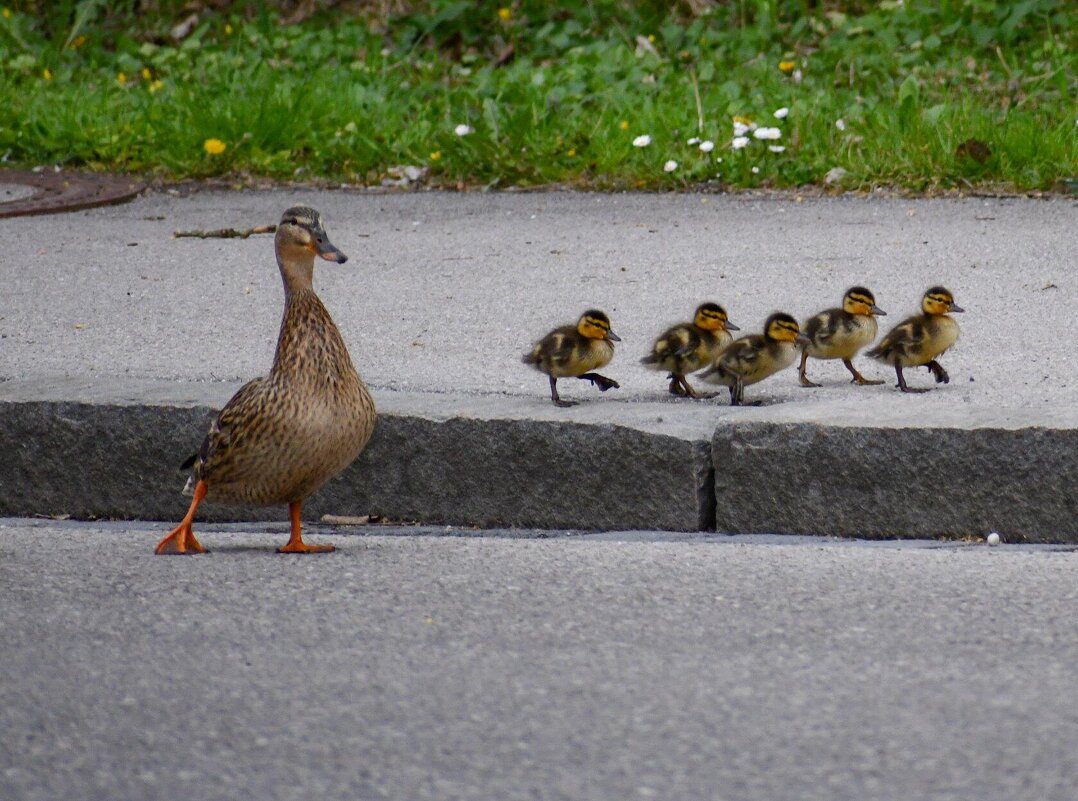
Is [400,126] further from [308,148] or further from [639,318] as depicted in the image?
[639,318]

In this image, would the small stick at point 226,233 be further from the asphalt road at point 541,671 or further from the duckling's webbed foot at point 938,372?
the asphalt road at point 541,671

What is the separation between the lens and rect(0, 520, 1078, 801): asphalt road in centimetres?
314

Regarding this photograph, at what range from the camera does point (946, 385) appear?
596 cm

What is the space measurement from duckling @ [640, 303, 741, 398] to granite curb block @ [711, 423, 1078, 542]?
3.20 ft

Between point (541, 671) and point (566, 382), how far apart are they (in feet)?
8.79

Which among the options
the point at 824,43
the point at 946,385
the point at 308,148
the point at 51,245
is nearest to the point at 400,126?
the point at 308,148

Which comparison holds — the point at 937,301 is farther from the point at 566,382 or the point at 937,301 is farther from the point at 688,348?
the point at 566,382

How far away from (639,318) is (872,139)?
337cm

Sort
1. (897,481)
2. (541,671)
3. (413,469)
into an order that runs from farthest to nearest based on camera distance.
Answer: (413,469) → (897,481) → (541,671)

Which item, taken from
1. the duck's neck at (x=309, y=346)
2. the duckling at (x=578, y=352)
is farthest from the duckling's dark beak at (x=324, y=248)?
the duckling at (x=578, y=352)

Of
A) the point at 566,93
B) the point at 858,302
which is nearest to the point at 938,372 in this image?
the point at 858,302

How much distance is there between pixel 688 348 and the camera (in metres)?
5.98

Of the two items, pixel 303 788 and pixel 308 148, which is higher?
pixel 308 148

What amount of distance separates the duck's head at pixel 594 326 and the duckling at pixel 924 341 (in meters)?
0.90
